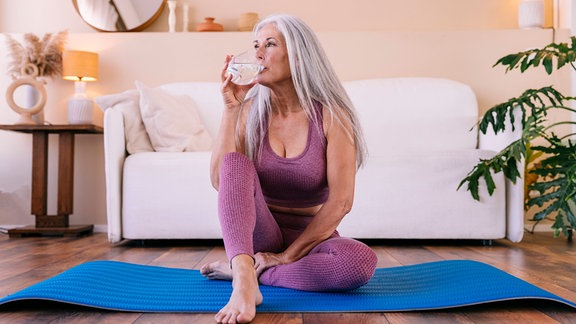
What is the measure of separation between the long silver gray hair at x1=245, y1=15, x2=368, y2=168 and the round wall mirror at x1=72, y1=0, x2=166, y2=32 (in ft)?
8.51

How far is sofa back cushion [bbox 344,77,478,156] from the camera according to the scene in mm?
3707

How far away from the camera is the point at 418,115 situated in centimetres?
374

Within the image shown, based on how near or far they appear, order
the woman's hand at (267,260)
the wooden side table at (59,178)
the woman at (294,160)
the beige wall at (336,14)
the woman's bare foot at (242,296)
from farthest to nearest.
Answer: the beige wall at (336,14)
the wooden side table at (59,178)
the woman's hand at (267,260)
the woman at (294,160)
the woman's bare foot at (242,296)

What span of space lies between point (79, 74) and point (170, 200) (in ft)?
4.11

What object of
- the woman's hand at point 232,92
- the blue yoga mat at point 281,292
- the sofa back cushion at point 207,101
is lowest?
the blue yoga mat at point 281,292

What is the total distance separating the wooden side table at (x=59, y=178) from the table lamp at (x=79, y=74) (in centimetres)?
10

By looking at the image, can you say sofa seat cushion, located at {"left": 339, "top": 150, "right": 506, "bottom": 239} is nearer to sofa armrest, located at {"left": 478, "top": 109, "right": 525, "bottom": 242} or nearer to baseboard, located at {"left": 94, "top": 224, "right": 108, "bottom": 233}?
sofa armrest, located at {"left": 478, "top": 109, "right": 525, "bottom": 242}

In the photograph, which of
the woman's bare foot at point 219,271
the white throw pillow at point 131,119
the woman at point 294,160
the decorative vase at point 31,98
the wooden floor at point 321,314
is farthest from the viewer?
the decorative vase at point 31,98

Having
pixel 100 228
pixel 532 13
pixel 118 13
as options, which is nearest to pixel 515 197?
pixel 532 13

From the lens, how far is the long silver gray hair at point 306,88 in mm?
1683

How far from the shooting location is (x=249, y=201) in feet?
5.07

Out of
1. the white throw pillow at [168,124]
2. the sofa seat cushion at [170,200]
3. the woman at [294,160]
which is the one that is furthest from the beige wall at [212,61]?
the woman at [294,160]

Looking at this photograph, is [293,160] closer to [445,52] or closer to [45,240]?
[45,240]

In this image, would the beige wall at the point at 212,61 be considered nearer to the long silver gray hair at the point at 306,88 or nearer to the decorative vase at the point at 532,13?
the decorative vase at the point at 532,13
